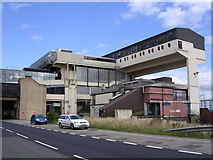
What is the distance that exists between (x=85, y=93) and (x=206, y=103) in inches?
1622

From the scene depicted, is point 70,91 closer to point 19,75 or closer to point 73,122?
point 19,75

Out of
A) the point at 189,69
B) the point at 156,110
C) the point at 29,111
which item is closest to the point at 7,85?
the point at 29,111

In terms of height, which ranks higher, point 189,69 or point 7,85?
point 189,69

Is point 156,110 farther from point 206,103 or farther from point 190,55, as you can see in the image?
point 206,103

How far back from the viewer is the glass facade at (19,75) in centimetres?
7138

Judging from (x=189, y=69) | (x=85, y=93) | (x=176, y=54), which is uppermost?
(x=176, y=54)

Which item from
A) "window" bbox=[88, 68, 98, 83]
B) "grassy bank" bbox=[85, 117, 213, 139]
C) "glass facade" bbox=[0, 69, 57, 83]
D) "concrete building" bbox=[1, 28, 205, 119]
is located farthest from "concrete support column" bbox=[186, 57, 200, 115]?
"glass facade" bbox=[0, 69, 57, 83]

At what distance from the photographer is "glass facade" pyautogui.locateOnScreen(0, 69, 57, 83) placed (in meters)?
71.4

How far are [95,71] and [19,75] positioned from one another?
75.6 feet

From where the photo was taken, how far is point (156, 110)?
50219 millimetres

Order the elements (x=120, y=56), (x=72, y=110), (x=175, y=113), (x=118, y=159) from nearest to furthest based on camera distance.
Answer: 1. (x=118, y=159)
2. (x=175, y=113)
3. (x=72, y=110)
4. (x=120, y=56)

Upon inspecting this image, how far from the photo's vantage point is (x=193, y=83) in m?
61.4

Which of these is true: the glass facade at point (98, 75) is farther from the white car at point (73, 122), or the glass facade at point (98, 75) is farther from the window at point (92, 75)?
the white car at point (73, 122)

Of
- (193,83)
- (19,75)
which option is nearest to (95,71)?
(19,75)
